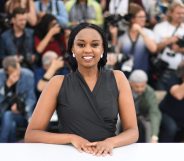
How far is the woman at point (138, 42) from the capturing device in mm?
6613

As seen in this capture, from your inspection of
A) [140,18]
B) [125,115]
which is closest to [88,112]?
[125,115]

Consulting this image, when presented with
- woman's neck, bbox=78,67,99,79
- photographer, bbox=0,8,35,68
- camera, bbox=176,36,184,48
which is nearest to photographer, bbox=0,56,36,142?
photographer, bbox=0,8,35,68

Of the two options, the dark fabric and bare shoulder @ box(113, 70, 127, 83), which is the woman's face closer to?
bare shoulder @ box(113, 70, 127, 83)

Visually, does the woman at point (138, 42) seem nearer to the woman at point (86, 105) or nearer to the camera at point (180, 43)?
the camera at point (180, 43)

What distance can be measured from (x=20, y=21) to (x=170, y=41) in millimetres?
1764

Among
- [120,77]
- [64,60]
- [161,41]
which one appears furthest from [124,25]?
[120,77]

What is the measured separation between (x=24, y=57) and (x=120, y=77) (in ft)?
12.8

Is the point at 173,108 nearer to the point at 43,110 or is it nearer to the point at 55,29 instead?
the point at 55,29

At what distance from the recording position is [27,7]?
6.84 meters

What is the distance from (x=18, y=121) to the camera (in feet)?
19.1

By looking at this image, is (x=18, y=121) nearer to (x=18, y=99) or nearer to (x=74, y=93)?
(x=18, y=99)

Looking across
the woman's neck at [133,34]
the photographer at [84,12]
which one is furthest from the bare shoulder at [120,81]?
the photographer at [84,12]

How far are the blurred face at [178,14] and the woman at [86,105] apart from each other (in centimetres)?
423

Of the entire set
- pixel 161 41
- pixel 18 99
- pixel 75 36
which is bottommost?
pixel 18 99
